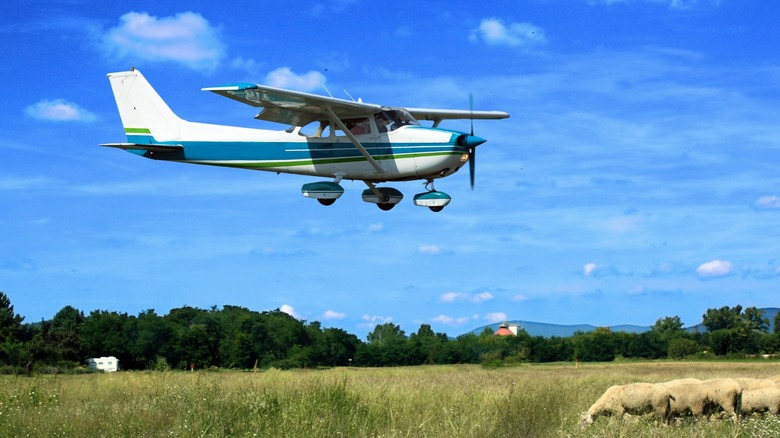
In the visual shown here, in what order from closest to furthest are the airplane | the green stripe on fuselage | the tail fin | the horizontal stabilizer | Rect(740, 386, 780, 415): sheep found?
Rect(740, 386, 780, 415): sheep, the airplane, the horizontal stabilizer, the tail fin, the green stripe on fuselage

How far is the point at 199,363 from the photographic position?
42531mm

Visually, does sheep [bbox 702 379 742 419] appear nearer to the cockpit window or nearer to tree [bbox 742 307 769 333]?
the cockpit window

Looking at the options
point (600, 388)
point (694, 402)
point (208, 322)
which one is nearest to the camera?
point (694, 402)

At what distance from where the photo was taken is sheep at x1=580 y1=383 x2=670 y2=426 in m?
13.2

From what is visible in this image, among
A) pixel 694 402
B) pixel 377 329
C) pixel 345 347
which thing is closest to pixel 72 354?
pixel 345 347

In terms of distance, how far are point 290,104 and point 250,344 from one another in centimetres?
2874

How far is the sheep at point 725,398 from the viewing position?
13.5 meters

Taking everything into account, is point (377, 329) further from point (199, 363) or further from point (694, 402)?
point (694, 402)

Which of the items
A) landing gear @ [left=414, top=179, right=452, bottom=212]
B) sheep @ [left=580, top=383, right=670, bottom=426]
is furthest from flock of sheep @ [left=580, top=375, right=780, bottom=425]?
landing gear @ [left=414, top=179, right=452, bottom=212]

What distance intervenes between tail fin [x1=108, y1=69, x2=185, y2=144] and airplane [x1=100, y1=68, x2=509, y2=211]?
1.11 m

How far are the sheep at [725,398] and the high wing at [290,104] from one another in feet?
35.5

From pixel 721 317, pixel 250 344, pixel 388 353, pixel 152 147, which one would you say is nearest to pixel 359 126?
pixel 152 147

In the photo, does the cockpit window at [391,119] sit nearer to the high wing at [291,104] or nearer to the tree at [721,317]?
the high wing at [291,104]

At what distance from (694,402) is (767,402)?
52.8 inches
